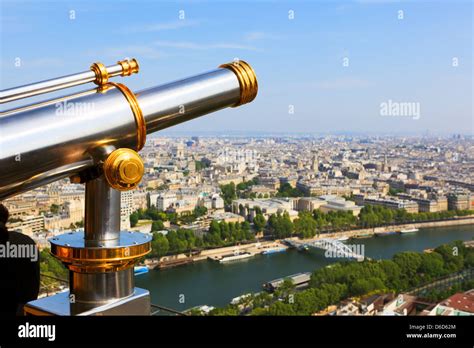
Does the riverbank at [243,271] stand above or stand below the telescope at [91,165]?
below

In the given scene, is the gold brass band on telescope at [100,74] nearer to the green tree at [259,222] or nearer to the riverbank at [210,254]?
the riverbank at [210,254]

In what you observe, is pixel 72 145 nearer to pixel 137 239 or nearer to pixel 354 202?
pixel 137 239

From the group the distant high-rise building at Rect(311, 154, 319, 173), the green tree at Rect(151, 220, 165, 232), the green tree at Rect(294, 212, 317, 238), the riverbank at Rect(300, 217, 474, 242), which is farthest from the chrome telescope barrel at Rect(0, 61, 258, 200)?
the distant high-rise building at Rect(311, 154, 319, 173)

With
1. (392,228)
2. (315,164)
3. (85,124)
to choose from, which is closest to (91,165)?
(85,124)

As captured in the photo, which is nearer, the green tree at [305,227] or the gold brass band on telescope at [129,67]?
the gold brass band on telescope at [129,67]

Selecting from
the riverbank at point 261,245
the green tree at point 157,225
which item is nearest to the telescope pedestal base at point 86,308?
the riverbank at point 261,245

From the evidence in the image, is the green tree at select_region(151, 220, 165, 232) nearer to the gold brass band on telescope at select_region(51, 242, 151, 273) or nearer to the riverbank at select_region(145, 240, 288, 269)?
the riverbank at select_region(145, 240, 288, 269)
